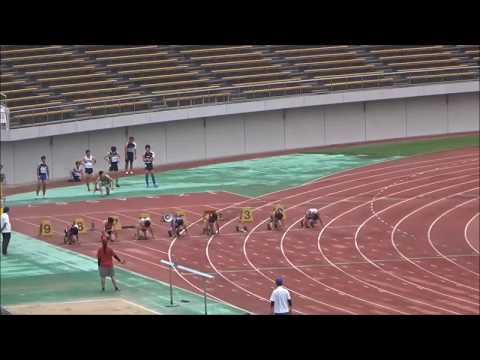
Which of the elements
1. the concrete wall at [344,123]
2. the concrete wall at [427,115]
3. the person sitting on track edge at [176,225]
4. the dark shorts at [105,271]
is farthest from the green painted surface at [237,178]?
the dark shorts at [105,271]

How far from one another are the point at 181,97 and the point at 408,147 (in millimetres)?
8237

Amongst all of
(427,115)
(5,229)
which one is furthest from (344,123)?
(5,229)

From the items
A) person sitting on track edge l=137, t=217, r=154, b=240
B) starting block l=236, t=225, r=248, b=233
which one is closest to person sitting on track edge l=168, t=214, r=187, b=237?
person sitting on track edge l=137, t=217, r=154, b=240

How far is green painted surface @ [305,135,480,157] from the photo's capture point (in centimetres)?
3831

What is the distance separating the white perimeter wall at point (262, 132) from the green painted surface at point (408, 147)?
115cm

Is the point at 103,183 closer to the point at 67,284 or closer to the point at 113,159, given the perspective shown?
the point at 113,159

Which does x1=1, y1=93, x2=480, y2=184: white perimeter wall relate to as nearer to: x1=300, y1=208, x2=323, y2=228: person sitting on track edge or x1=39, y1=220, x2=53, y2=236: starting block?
x1=39, y1=220, x2=53, y2=236: starting block

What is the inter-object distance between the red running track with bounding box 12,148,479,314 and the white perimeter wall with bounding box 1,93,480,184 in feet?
18.1

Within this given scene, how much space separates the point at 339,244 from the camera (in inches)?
991

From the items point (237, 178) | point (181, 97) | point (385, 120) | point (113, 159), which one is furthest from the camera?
point (385, 120)

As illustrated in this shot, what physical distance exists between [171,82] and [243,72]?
330cm

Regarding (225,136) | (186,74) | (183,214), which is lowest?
(183,214)

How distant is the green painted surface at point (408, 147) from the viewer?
38.3 meters
